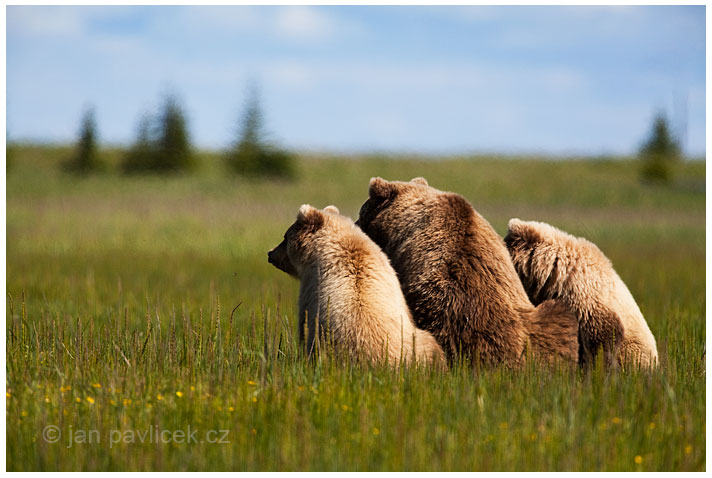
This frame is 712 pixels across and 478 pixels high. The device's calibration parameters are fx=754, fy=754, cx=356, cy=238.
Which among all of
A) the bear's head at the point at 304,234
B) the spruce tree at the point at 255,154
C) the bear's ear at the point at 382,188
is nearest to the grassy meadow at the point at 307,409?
the bear's head at the point at 304,234

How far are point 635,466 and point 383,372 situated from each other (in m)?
1.86

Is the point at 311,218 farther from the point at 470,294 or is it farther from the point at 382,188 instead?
the point at 470,294

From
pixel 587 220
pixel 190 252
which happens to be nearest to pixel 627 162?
pixel 587 220

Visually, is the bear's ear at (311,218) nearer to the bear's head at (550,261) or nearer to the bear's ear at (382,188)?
the bear's ear at (382,188)

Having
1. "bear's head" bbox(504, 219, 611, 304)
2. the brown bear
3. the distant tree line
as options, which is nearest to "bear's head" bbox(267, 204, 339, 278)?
the brown bear

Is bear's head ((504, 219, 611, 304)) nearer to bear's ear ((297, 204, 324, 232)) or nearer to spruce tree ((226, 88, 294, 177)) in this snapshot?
bear's ear ((297, 204, 324, 232))

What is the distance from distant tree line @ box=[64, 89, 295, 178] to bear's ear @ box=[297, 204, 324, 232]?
185 ft

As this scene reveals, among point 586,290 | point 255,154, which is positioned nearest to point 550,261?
point 586,290

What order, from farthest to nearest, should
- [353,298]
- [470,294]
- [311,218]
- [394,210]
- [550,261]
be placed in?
[394,210], [550,261], [311,218], [470,294], [353,298]

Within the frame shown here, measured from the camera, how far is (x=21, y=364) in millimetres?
6062

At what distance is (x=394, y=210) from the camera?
6.56 m

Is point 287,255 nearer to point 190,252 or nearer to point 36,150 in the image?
point 190,252

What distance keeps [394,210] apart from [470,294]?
3.62ft

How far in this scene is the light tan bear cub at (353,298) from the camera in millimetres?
5652
